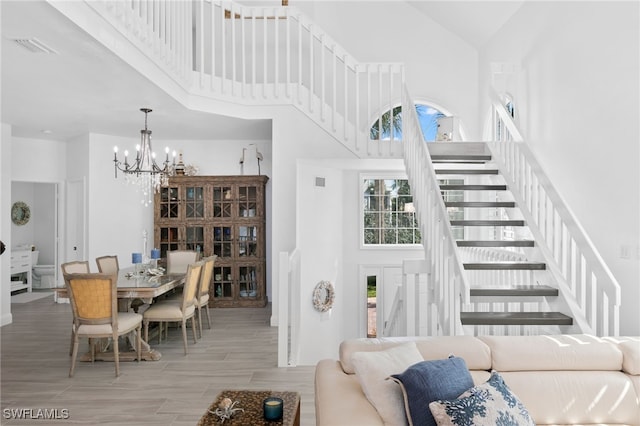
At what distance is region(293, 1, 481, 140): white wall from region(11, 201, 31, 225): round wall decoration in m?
6.76

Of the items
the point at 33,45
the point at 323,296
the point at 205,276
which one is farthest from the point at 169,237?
the point at 33,45

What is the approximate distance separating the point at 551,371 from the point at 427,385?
2.97ft

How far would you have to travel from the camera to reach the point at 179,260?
6.63 meters

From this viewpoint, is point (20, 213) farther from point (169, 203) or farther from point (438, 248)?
point (438, 248)

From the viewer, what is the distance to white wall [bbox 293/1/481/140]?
7.93 m

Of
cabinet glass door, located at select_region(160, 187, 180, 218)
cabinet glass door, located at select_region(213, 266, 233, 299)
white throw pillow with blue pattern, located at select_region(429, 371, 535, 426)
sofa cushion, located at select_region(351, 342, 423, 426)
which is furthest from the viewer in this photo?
cabinet glass door, located at select_region(160, 187, 180, 218)

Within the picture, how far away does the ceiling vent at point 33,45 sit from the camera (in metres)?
3.57

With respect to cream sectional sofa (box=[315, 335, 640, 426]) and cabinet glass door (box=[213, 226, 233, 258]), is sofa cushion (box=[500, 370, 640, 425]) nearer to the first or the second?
cream sectional sofa (box=[315, 335, 640, 426])

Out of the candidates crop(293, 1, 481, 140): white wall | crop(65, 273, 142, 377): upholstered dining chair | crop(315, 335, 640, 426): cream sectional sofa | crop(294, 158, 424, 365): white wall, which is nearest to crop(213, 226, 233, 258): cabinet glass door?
crop(294, 158, 424, 365): white wall

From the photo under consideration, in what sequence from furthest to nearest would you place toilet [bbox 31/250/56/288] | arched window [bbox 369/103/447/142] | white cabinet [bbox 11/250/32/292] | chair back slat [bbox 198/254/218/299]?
toilet [bbox 31/250/56/288], white cabinet [bbox 11/250/32/292], arched window [bbox 369/103/447/142], chair back slat [bbox 198/254/218/299]

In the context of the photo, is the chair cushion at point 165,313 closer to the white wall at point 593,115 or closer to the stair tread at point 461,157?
the stair tread at point 461,157

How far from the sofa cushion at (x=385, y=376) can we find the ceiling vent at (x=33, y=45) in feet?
11.0

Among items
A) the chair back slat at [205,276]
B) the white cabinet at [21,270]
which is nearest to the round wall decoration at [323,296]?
the chair back slat at [205,276]

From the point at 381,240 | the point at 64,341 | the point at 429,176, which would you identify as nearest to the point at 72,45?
the point at 429,176
